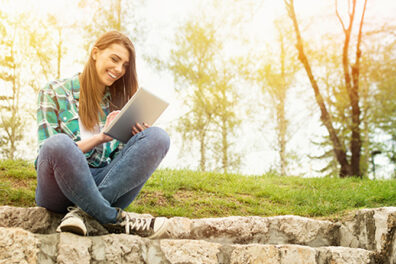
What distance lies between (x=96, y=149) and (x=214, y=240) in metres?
1.17

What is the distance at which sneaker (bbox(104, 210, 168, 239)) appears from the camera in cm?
222

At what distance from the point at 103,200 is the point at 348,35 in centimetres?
810

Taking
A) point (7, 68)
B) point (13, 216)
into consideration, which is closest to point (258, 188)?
point (13, 216)

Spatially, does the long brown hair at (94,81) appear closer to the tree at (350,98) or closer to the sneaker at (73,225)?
the sneaker at (73,225)

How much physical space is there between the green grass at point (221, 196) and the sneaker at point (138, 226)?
123 cm

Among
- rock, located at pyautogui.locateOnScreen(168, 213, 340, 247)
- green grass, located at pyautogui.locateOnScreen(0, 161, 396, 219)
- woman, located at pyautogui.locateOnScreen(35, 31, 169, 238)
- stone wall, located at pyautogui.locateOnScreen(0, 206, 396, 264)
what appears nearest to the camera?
stone wall, located at pyautogui.locateOnScreen(0, 206, 396, 264)

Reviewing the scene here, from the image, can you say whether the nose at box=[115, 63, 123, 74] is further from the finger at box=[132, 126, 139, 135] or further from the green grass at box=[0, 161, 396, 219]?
the green grass at box=[0, 161, 396, 219]

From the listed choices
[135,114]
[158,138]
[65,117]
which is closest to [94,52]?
[65,117]

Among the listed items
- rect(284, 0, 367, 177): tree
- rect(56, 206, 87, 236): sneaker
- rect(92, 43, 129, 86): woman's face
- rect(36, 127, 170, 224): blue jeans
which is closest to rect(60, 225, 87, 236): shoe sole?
rect(56, 206, 87, 236): sneaker

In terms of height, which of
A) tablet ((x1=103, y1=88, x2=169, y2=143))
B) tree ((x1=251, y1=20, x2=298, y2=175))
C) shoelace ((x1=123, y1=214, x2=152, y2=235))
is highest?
tree ((x1=251, y1=20, x2=298, y2=175))

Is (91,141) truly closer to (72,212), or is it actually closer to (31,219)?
(72,212)

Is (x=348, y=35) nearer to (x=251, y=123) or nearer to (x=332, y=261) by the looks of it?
(x=251, y=123)

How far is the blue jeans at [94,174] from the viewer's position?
1.99 m

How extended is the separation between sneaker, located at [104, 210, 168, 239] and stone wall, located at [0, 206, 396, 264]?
0.23 ft
